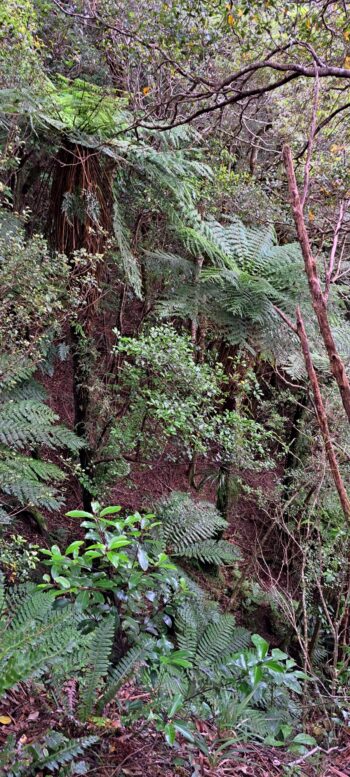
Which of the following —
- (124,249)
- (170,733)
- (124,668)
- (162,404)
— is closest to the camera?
(170,733)

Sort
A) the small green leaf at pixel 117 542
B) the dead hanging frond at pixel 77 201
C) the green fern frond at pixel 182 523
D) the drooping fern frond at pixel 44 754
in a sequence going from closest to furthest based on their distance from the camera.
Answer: the drooping fern frond at pixel 44 754 < the small green leaf at pixel 117 542 < the dead hanging frond at pixel 77 201 < the green fern frond at pixel 182 523

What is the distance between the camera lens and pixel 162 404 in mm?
2939

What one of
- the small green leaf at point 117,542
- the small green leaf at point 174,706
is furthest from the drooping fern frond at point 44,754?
the small green leaf at point 117,542

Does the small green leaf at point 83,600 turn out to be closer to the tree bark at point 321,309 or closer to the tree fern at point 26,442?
the tree fern at point 26,442

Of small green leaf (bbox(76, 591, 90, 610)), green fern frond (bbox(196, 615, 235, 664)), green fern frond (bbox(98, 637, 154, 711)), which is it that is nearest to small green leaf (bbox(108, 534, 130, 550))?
small green leaf (bbox(76, 591, 90, 610))

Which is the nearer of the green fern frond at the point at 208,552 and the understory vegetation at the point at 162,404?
the understory vegetation at the point at 162,404

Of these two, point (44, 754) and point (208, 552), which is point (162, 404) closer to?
point (208, 552)

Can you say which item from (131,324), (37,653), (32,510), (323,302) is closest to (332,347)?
(323,302)

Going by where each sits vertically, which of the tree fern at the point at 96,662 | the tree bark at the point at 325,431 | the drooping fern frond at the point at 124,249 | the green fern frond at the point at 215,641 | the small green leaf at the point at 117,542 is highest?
the drooping fern frond at the point at 124,249

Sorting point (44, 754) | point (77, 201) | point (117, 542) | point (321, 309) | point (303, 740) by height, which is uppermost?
point (77, 201)

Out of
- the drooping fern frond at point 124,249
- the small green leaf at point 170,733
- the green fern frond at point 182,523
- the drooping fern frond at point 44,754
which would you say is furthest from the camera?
the green fern frond at point 182,523

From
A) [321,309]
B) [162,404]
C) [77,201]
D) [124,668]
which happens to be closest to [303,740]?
[124,668]

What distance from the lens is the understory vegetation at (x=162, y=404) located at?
1575 millimetres

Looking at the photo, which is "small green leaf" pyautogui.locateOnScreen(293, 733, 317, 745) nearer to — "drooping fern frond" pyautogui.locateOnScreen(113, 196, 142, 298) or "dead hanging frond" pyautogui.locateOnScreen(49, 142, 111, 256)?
"drooping fern frond" pyautogui.locateOnScreen(113, 196, 142, 298)
